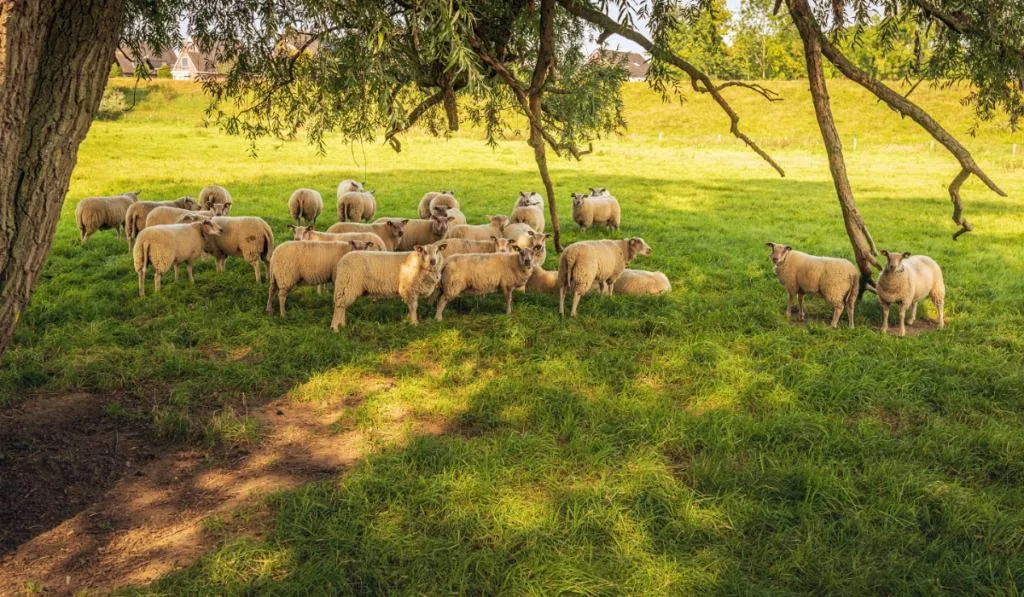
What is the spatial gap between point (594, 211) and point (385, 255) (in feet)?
26.7

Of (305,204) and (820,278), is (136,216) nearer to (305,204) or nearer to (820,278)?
(305,204)

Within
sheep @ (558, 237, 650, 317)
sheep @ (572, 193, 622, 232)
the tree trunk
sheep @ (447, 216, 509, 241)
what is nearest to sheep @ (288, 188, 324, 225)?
sheep @ (447, 216, 509, 241)

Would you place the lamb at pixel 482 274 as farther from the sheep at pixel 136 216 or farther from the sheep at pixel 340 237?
the sheep at pixel 136 216

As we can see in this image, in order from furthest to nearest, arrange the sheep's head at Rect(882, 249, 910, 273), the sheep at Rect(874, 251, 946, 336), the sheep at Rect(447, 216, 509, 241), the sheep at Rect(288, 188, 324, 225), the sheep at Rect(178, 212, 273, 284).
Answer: the sheep at Rect(288, 188, 324, 225) < the sheep at Rect(447, 216, 509, 241) < the sheep at Rect(178, 212, 273, 284) < the sheep at Rect(874, 251, 946, 336) < the sheep's head at Rect(882, 249, 910, 273)

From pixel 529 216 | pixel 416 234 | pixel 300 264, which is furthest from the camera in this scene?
pixel 529 216

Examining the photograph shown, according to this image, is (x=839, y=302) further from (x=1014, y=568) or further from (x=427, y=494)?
(x=427, y=494)

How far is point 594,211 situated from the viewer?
647 inches

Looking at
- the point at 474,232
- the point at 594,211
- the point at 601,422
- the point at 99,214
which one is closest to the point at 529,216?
the point at 594,211

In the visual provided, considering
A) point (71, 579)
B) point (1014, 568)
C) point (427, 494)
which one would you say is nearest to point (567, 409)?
point (427, 494)

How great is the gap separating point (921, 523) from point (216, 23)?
29.2 ft

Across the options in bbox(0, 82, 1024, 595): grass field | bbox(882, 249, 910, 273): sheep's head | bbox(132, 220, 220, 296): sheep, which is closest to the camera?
bbox(0, 82, 1024, 595): grass field

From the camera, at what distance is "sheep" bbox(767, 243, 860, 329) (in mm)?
9117

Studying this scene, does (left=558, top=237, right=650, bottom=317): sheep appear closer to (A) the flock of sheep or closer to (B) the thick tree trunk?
(A) the flock of sheep

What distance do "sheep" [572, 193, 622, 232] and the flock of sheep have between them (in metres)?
3.83
